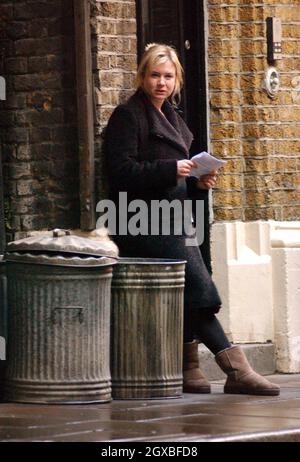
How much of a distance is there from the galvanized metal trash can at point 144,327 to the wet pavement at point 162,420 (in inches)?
6.0

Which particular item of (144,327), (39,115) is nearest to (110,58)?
(39,115)

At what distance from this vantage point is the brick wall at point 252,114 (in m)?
11.4

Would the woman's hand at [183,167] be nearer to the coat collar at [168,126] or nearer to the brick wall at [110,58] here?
the coat collar at [168,126]

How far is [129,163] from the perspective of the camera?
9.47m

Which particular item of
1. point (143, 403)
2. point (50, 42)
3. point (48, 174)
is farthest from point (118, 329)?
point (50, 42)

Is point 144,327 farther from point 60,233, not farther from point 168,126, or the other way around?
point 168,126

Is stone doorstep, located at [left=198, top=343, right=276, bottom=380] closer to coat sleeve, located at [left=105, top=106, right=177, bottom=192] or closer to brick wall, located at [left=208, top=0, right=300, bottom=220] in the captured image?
brick wall, located at [left=208, top=0, right=300, bottom=220]

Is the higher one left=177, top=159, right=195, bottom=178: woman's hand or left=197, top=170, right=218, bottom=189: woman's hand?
left=177, top=159, right=195, bottom=178: woman's hand

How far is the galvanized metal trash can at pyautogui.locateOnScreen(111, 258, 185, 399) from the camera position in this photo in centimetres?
927

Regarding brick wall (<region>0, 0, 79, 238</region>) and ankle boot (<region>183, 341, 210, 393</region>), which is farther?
brick wall (<region>0, 0, 79, 238</region>)

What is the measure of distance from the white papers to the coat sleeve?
0.53 ft

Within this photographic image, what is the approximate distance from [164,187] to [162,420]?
73.2 inches

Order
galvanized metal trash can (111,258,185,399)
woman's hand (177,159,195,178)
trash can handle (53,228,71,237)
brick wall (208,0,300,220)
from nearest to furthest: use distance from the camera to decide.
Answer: trash can handle (53,228,71,237)
galvanized metal trash can (111,258,185,399)
woman's hand (177,159,195,178)
brick wall (208,0,300,220)

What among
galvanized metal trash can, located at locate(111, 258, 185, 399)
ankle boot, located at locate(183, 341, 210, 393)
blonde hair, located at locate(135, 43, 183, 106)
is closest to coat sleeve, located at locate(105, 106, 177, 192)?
blonde hair, located at locate(135, 43, 183, 106)
